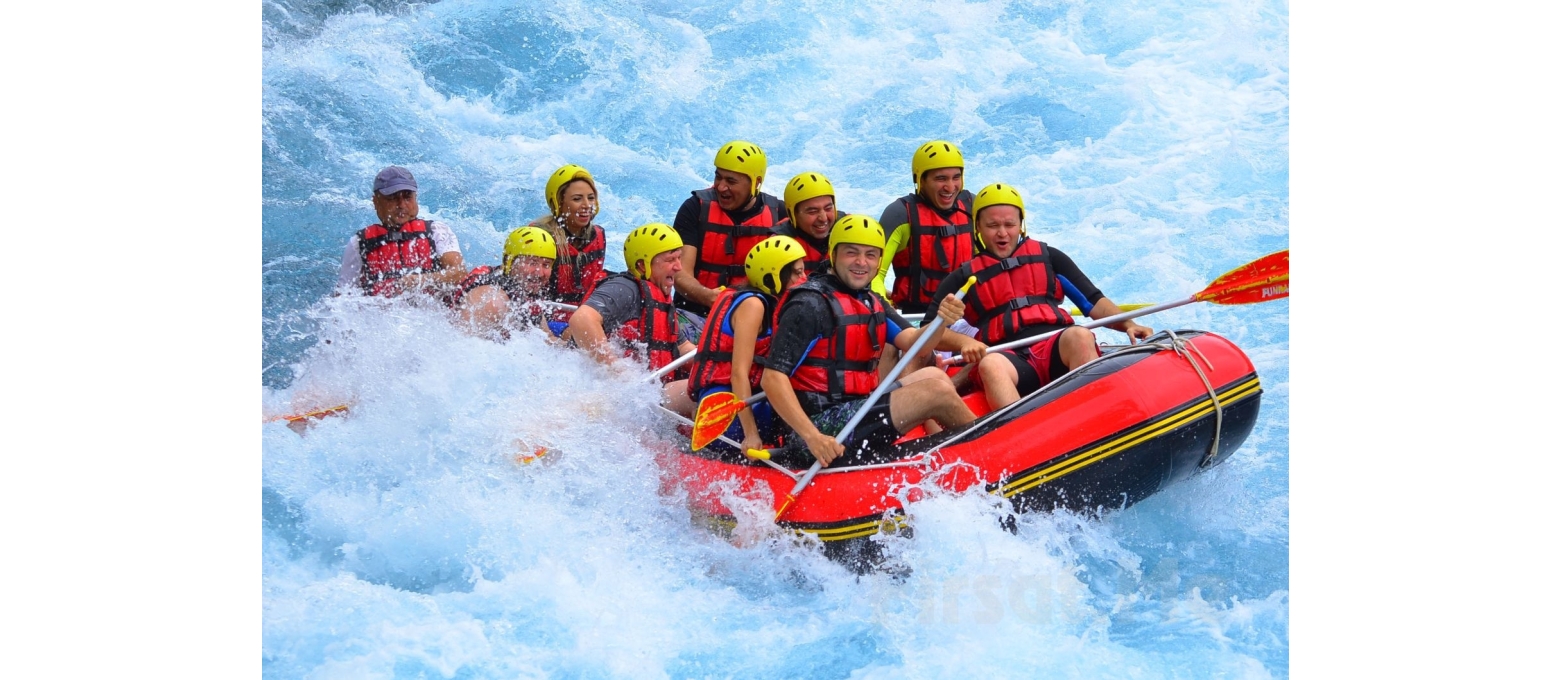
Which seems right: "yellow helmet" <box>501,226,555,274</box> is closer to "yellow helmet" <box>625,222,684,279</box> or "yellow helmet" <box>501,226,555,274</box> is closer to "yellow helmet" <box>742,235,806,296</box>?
"yellow helmet" <box>625,222,684,279</box>

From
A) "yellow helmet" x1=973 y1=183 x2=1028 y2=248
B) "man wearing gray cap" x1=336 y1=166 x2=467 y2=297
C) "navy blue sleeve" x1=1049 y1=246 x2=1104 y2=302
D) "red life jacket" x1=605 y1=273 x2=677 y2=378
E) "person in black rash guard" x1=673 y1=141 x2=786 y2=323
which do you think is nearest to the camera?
"yellow helmet" x1=973 y1=183 x2=1028 y2=248

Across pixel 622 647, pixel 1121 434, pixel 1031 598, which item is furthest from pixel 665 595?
pixel 1121 434

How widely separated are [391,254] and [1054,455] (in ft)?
9.16

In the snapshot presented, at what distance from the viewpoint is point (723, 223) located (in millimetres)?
5086

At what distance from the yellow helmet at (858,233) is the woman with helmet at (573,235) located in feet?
4.55

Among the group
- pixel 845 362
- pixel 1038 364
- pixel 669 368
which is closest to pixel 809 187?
pixel 669 368

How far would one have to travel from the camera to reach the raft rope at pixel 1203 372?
3.97 metres

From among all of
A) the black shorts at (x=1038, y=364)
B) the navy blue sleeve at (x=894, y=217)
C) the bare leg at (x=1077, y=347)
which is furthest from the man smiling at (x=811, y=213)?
the bare leg at (x=1077, y=347)

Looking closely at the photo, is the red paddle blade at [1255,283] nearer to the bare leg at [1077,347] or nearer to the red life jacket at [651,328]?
the bare leg at [1077,347]

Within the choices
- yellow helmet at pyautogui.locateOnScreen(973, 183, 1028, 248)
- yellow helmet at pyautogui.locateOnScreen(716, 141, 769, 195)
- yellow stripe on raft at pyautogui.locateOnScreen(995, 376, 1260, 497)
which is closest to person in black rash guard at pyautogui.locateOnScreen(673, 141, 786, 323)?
yellow helmet at pyautogui.locateOnScreen(716, 141, 769, 195)

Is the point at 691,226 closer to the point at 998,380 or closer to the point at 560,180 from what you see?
the point at 560,180

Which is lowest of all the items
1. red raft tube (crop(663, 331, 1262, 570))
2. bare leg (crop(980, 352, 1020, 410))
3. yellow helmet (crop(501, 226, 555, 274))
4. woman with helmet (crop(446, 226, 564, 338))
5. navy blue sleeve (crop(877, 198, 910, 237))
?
red raft tube (crop(663, 331, 1262, 570))

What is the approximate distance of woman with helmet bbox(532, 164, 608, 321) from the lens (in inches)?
200

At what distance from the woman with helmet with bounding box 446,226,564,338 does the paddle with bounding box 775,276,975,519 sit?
138 cm
